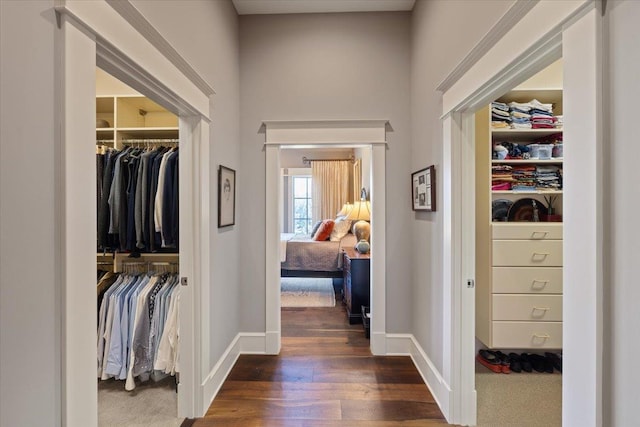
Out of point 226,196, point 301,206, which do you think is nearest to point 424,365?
point 226,196

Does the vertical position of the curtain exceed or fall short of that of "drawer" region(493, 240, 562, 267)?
it exceeds it

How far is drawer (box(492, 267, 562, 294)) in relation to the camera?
2240 mm

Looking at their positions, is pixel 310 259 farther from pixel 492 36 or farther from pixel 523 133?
pixel 492 36

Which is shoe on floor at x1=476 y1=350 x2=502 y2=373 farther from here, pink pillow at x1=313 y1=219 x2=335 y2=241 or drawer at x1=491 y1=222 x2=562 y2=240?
pink pillow at x1=313 y1=219 x2=335 y2=241

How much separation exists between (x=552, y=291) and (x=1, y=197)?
3103mm

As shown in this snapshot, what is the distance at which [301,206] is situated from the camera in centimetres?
730

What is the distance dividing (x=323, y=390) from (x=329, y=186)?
17.4 feet

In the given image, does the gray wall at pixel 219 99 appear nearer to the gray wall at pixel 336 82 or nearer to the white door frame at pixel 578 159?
the gray wall at pixel 336 82

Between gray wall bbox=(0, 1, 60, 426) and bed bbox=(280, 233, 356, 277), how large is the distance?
11.2 ft

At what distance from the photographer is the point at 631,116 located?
748mm

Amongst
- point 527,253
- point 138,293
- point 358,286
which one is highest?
point 527,253

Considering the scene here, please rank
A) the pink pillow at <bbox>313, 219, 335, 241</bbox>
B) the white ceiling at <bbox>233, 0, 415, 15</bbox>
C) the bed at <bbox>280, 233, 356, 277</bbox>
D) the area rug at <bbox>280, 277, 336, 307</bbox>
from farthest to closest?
the pink pillow at <bbox>313, 219, 335, 241</bbox> < the bed at <bbox>280, 233, 356, 277</bbox> < the area rug at <bbox>280, 277, 336, 307</bbox> < the white ceiling at <bbox>233, 0, 415, 15</bbox>

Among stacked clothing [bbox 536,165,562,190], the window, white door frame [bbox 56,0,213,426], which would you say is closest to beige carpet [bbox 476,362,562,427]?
stacked clothing [bbox 536,165,562,190]

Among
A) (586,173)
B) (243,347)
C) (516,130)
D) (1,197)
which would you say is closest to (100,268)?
(243,347)
